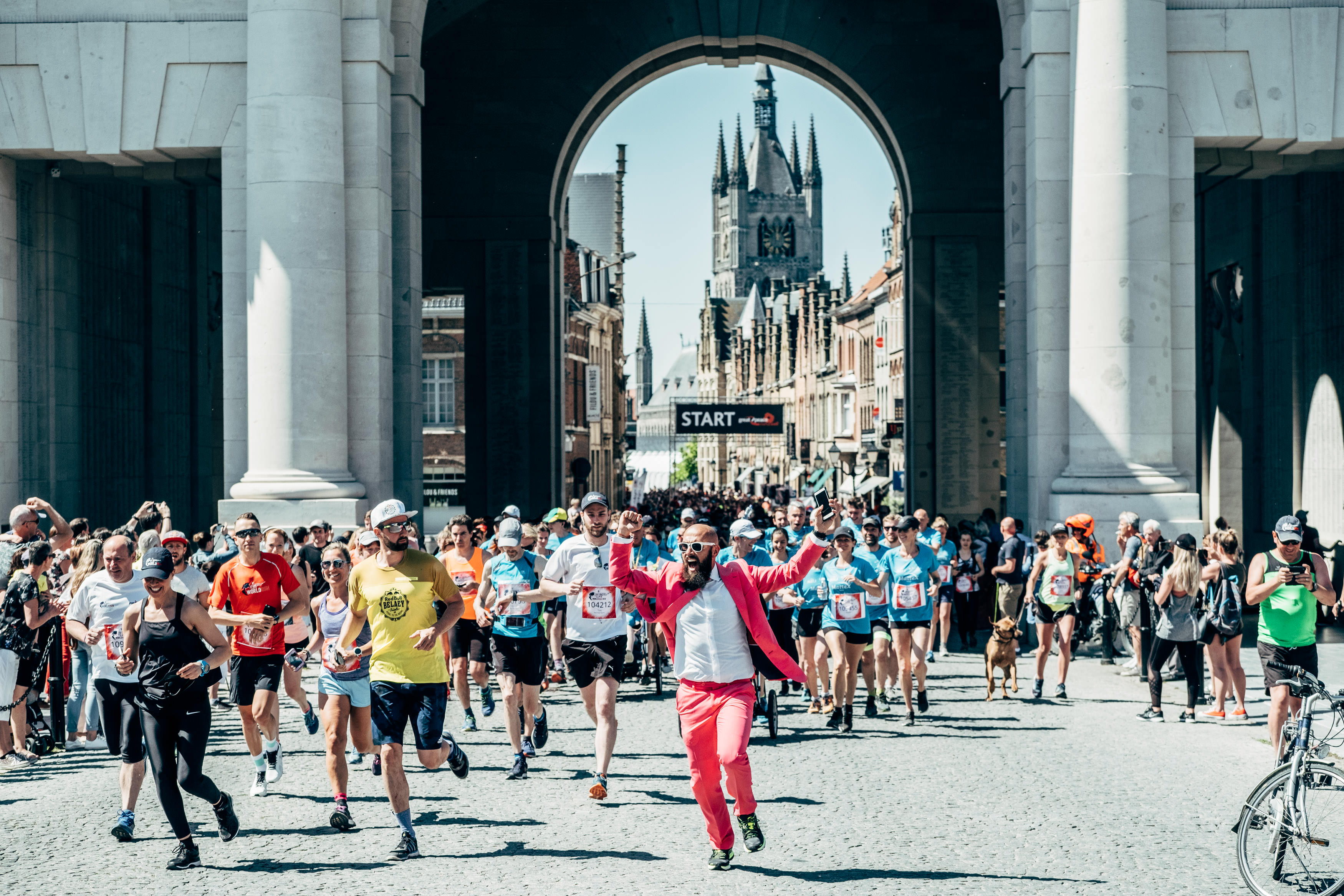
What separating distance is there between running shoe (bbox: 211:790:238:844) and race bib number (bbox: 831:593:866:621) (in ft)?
18.7

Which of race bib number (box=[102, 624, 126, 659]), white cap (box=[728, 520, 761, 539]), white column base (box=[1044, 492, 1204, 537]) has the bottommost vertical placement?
race bib number (box=[102, 624, 126, 659])

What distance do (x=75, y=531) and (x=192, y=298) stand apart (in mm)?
15377

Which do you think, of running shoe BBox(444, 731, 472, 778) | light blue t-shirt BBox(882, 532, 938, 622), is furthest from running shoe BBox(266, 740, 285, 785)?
light blue t-shirt BBox(882, 532, 938, 622)

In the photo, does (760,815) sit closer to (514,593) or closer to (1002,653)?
(514,593)

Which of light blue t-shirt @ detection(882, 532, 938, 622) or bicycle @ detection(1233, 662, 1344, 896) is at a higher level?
light blue t-shirt @ detection(882, 532, 938, 622)

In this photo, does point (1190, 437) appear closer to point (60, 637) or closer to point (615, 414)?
point (60, 637)

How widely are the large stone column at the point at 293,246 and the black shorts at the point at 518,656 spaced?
855 cm

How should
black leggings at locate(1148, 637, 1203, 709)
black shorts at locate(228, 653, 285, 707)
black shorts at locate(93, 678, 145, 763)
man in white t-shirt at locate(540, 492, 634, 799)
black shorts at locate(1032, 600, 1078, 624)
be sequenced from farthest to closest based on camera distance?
black shorts at locate(1032, 600, 1078, 624)
black leggings at locate(1148, 637, 1203, 709)
man in white t-shirt at locate(540, 492, 634, 799)
black shorts at locate(228, 653, 285, 707)
black shorts at locate(93, 678, 145, 763)

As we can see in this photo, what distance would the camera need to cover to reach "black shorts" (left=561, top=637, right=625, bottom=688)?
10328mm

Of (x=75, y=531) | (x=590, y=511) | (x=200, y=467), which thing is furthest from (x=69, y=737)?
(x=200, y=467)

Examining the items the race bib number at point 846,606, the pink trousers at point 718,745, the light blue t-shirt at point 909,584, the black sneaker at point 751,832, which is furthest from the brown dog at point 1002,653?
the black sneaker at point 751,832

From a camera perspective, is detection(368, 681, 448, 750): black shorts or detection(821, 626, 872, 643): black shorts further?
detection(821, 626, 872, 643): black shorts

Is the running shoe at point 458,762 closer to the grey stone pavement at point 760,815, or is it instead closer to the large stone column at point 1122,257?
the grey stone pavement at point 760,815

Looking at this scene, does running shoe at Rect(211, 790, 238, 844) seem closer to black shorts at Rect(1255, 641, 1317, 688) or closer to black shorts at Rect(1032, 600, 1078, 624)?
black shorts at Rect(1255, 641, 1317, 688)
